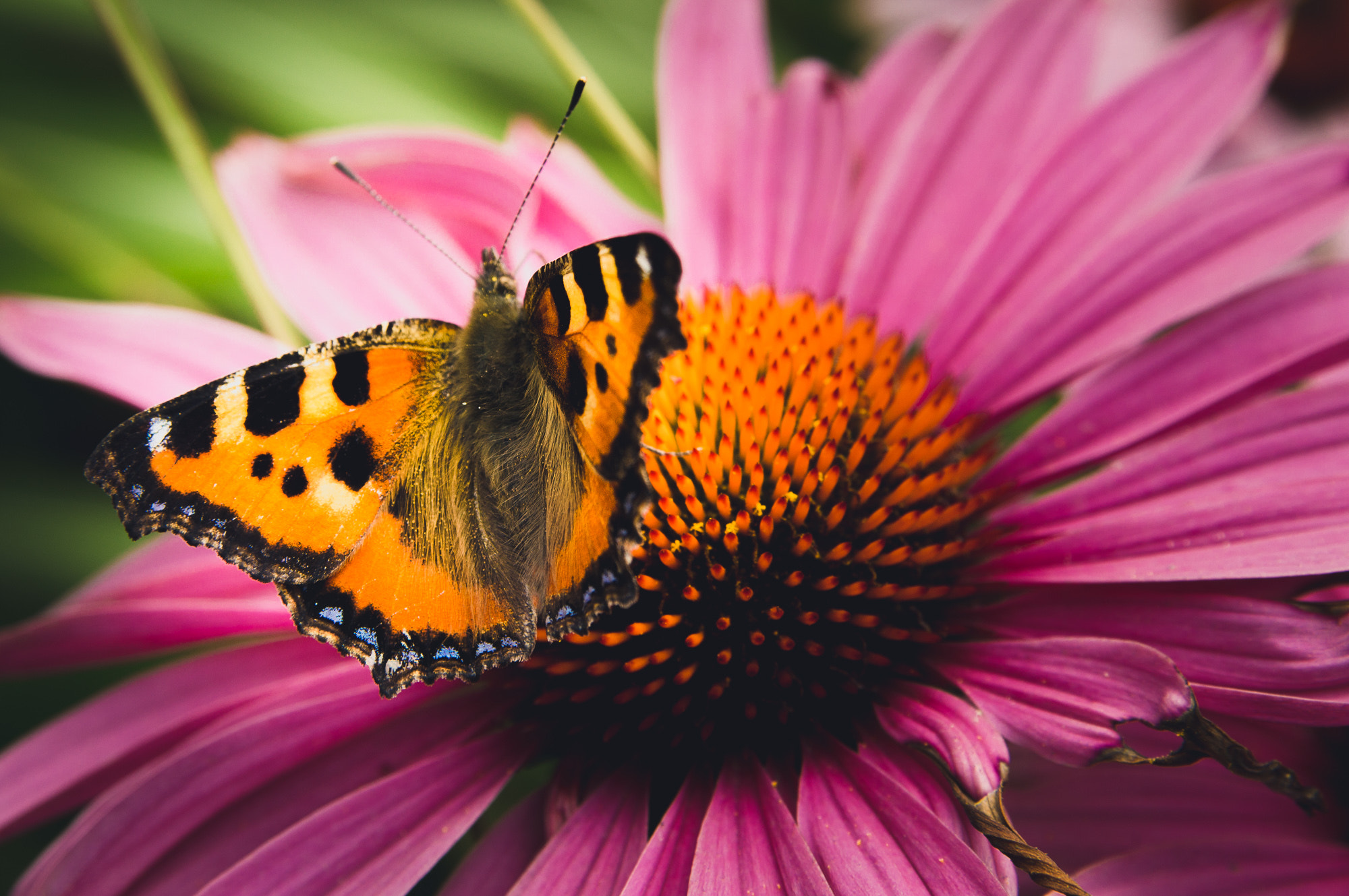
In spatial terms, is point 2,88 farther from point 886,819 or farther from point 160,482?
point 886,819

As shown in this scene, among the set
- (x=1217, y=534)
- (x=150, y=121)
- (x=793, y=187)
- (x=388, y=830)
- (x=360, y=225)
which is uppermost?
(x=150, y=121)

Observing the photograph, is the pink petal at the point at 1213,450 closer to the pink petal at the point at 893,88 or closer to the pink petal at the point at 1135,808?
the pink petal at the point at 1135,808

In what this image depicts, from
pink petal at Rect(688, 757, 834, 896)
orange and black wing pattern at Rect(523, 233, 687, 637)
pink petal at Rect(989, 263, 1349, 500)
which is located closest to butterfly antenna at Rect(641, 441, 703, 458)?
orange and black wing pattern at Rect(523, 233, 687, 637)

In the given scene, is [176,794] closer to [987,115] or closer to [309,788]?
[309,788]

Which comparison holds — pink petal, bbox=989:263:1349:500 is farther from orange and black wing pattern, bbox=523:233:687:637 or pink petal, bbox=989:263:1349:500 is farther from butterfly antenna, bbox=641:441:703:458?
orange and black wing pattern, bbox=523:233:687:637

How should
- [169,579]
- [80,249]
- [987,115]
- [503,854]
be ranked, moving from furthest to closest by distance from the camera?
1. [80,249]
2. [987,115]
3. [169,579]
4. [503,854]

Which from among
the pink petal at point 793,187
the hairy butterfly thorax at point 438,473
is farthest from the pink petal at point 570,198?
the hairy butterfly thorax at point 438,473

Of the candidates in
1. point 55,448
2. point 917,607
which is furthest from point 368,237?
point 917,607

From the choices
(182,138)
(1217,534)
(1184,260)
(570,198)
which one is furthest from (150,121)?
(1217,534)
